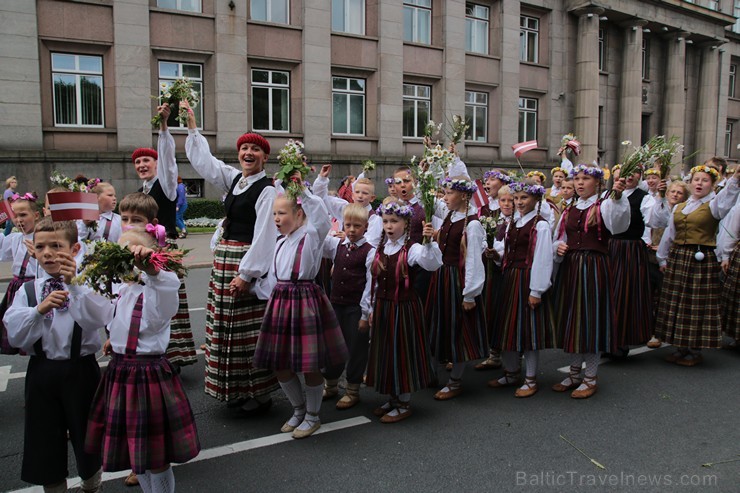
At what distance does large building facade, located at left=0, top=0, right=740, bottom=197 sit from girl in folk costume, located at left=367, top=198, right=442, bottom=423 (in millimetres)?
8452

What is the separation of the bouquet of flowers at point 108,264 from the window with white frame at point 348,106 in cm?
1779

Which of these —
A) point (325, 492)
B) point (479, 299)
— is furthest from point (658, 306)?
point (325, 492)

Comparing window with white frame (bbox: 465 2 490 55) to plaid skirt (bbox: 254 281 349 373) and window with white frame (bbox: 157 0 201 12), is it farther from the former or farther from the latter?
plaid skirt (bbox: 254 281 349 373)

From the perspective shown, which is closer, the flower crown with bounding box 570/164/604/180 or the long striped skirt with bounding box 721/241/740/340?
the flower crown with bounding box 570/164/604/180

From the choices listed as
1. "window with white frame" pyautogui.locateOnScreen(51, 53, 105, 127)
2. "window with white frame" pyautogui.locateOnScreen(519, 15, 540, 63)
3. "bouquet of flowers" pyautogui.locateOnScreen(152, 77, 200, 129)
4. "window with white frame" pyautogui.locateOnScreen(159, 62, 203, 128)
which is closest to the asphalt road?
"bouquet of flowers" pyautogui.locateOnScreen(152, 77, 200, 129)

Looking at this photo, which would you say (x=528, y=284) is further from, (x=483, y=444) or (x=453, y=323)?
(x=483, y=444)

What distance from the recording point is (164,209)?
18.0ft

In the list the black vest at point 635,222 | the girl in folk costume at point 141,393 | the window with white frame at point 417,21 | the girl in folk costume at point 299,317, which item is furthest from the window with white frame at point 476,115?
the girl in folk costume at point 141,393

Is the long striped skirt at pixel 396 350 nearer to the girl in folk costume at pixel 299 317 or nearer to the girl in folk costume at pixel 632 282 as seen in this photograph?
the girl in folk costume at pixel 299 317

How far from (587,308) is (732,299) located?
2.52m

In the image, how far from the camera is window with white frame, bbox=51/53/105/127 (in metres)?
16.2

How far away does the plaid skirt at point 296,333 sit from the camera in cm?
430

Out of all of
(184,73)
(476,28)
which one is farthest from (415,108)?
(184,73)

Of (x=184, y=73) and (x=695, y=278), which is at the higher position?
(x=184, y=73)
